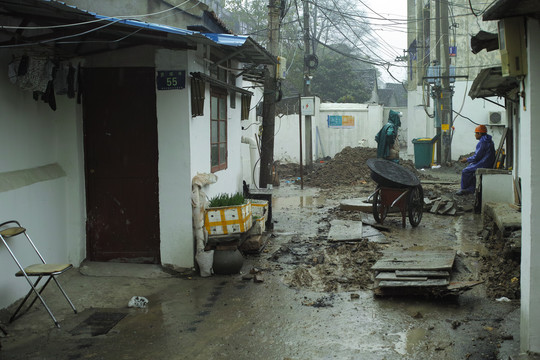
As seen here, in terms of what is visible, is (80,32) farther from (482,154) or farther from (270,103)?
(482,154)

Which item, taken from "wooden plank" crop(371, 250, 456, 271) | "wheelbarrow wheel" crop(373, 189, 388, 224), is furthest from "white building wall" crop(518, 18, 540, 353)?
"wheelbarrow wheel" crop(373, 189, 388, 224)

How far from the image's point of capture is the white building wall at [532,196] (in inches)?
159

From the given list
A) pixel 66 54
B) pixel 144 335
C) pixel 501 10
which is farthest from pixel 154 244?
pixel 501 10

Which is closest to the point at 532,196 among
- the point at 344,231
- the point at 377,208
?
the point at 344,231

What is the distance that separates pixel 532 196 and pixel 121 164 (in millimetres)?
5434

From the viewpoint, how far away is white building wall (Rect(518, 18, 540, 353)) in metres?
4.03

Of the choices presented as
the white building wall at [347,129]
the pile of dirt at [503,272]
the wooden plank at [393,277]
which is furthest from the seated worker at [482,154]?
the white building wall at [347,129]

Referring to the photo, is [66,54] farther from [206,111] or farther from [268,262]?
[268,262]

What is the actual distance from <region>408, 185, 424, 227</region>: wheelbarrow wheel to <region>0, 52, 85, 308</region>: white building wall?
6.00 metres

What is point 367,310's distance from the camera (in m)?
6.02

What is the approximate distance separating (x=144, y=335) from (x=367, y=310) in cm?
252

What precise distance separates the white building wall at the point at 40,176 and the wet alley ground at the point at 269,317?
0.46 metres

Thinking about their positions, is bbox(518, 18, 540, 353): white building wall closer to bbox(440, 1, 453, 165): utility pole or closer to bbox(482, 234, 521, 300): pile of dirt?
bbox(482, 234, 521, 300): pile of dirt

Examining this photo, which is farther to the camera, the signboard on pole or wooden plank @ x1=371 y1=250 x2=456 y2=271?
the signboard on pole
